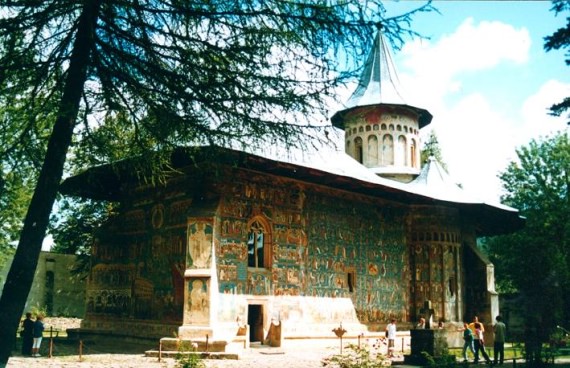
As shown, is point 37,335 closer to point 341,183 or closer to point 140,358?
point 140,358

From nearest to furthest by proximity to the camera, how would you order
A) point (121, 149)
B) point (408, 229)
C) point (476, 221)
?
point (121, 149) → point (408, 229) → point (476, 221)

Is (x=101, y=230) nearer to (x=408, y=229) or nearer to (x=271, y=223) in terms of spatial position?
(x=271, y=223)

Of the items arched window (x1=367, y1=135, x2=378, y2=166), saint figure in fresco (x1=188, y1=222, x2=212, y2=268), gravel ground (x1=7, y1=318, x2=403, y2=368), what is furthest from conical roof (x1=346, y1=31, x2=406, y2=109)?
saint figure in fresco (x1=188, y1=222, x2=212, y2=268)

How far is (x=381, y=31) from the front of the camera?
6824 millimetres

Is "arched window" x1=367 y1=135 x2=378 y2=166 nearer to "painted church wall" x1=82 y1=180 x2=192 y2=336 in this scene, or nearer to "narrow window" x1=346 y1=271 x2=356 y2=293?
"narrow window" x1=346 y1=271 x2=356 y2=293

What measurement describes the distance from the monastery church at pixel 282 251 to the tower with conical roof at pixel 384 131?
685mm

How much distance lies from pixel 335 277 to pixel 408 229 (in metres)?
4.20

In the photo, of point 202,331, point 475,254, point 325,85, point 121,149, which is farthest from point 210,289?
point 475,254

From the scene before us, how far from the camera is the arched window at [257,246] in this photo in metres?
15.6

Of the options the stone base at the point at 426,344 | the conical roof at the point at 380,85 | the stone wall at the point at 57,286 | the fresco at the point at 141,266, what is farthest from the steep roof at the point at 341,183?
the stone wall at the point at 57,286

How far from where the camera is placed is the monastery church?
14656 mm

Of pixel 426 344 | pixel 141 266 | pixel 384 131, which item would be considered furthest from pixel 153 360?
pixel 384 131

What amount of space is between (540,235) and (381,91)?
1213 cm

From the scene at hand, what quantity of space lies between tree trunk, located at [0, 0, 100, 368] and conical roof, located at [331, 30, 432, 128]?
57.1 feet
